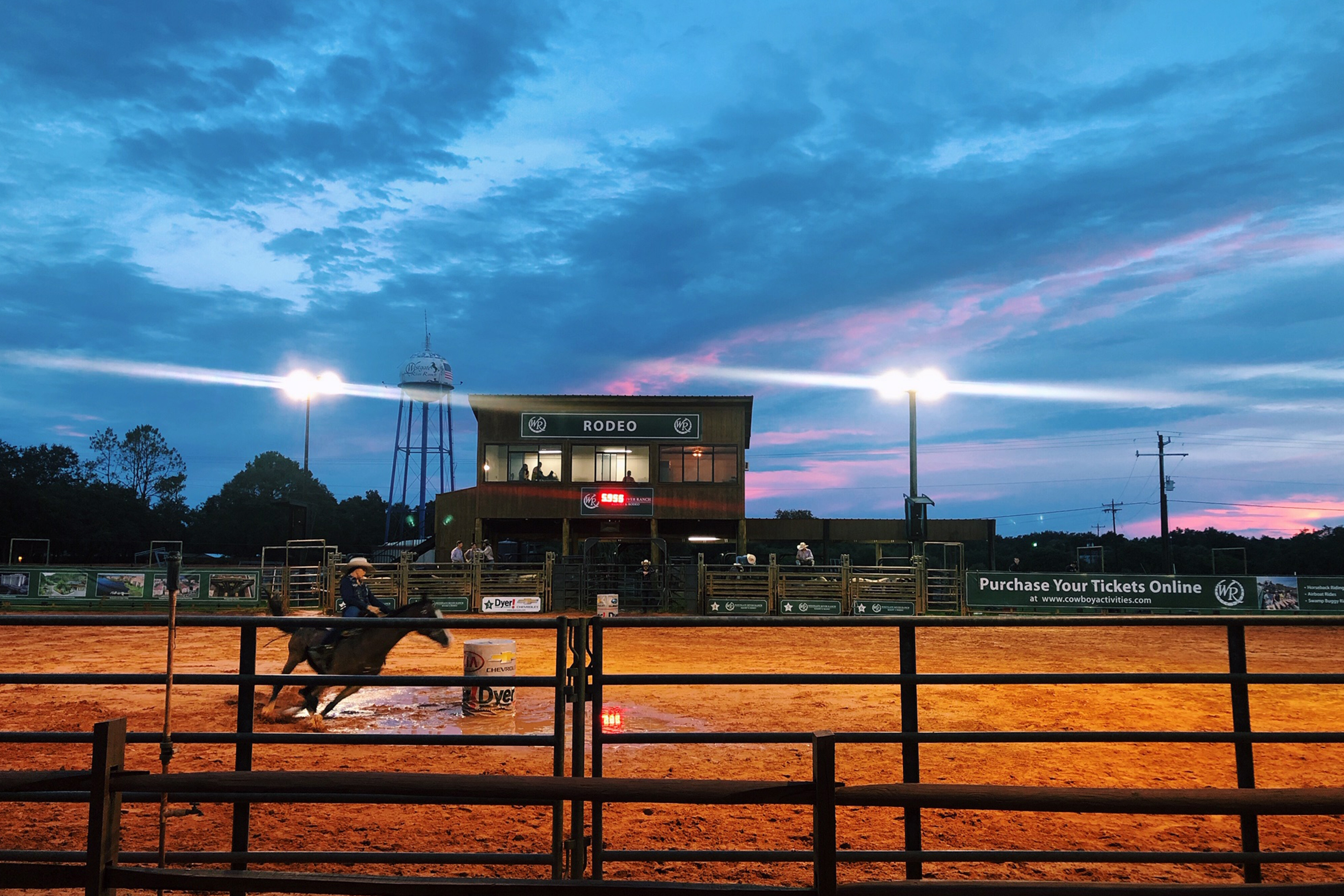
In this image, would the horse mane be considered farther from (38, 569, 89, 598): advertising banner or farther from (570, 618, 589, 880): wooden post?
(38, 569, 89, 598): advertising banner

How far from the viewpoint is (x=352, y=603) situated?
1149 cm

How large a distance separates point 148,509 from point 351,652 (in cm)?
8535

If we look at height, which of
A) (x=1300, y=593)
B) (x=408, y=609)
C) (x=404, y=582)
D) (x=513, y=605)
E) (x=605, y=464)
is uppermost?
(x=605, y=464)

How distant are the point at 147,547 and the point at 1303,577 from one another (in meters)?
77.7

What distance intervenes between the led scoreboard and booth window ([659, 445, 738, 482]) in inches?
58.9

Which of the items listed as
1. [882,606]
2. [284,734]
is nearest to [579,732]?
[284,734]

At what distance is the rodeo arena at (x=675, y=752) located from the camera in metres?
2.74

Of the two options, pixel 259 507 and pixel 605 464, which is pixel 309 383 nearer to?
pixel 605 464

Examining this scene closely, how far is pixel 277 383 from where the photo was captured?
43000mm

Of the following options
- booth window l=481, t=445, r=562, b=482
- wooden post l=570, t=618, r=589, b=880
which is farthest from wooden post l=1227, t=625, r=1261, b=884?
booth window l=481, t=445, r=562, b=482

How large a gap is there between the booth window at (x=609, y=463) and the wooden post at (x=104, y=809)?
40.2 metres

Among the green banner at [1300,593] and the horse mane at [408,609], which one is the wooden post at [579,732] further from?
the green banner at [1300,593]

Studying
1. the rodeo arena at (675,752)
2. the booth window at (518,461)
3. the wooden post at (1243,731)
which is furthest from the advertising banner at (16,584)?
the wooden post at (1243,731)

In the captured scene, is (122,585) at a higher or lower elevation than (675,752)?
higher
